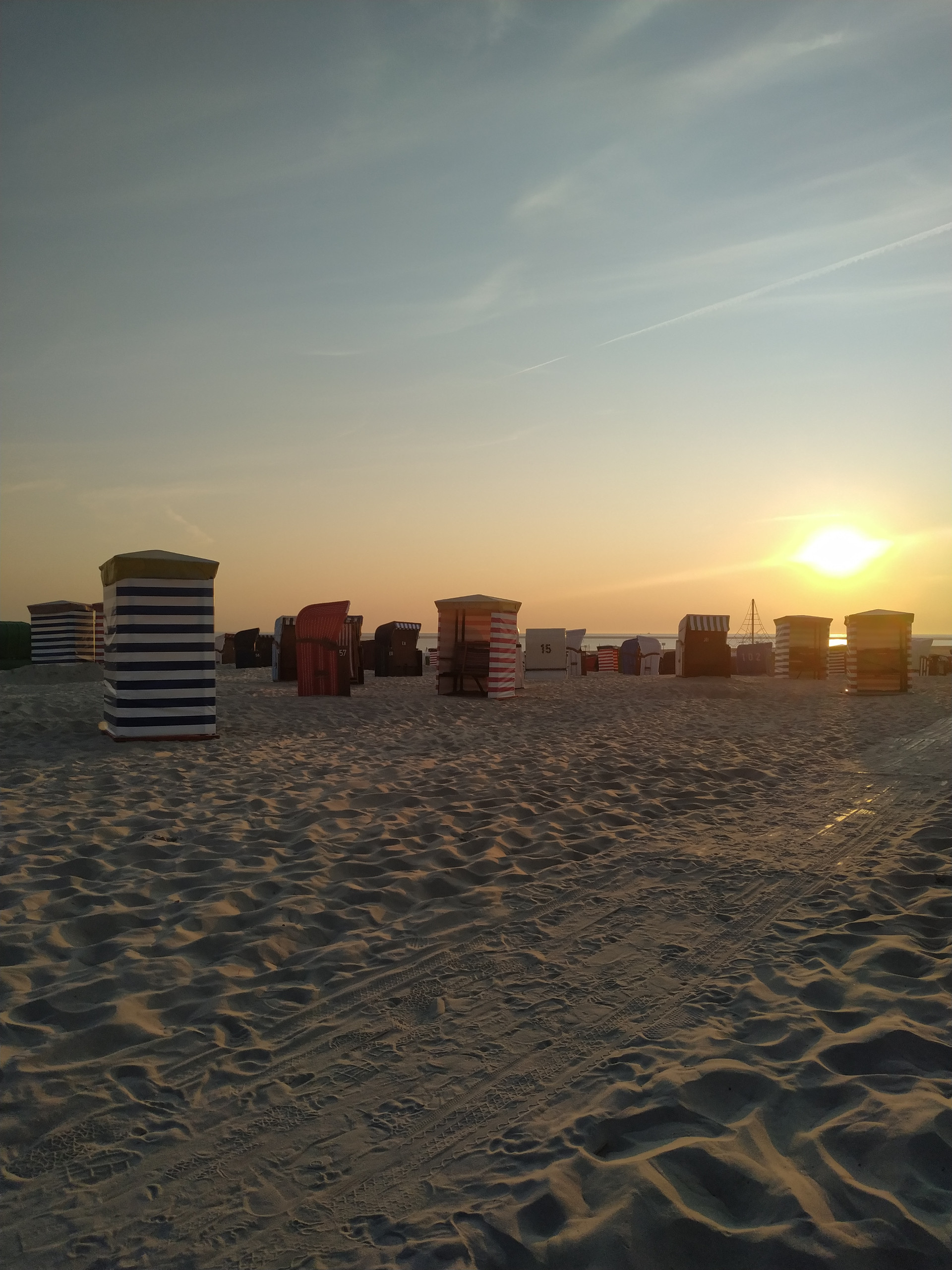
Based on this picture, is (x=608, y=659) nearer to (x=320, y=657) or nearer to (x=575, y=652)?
Answer: (x=575, y=652)

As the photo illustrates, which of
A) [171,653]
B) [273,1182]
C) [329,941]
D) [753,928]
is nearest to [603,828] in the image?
[753,928]

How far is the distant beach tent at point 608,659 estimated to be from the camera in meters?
41.8

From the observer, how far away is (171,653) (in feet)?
32.1

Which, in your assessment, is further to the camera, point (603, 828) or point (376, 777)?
point (376, 777)

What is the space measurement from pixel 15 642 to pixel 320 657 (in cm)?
1662

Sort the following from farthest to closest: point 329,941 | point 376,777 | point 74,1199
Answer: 1. point 376,777
2. point 329,941
3. point 74,1199

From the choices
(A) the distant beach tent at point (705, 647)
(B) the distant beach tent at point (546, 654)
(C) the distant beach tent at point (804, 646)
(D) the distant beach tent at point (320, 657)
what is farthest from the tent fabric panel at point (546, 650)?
(D) the distant beach tent at point (320, 657)

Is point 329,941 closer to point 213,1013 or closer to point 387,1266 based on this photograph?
point 213,1013

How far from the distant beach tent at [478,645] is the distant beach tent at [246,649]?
1305 cm

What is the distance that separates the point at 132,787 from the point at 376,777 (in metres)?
2.00

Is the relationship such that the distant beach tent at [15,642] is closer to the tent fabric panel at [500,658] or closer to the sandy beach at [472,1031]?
the tent fabric panel at [500,658]

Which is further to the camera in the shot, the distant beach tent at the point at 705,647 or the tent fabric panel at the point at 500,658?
the distant beach tent at the point at 705,647

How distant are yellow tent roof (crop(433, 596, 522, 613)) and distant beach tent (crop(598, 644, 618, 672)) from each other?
2495 centimetres

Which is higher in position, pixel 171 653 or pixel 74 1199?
pixel 171 653
